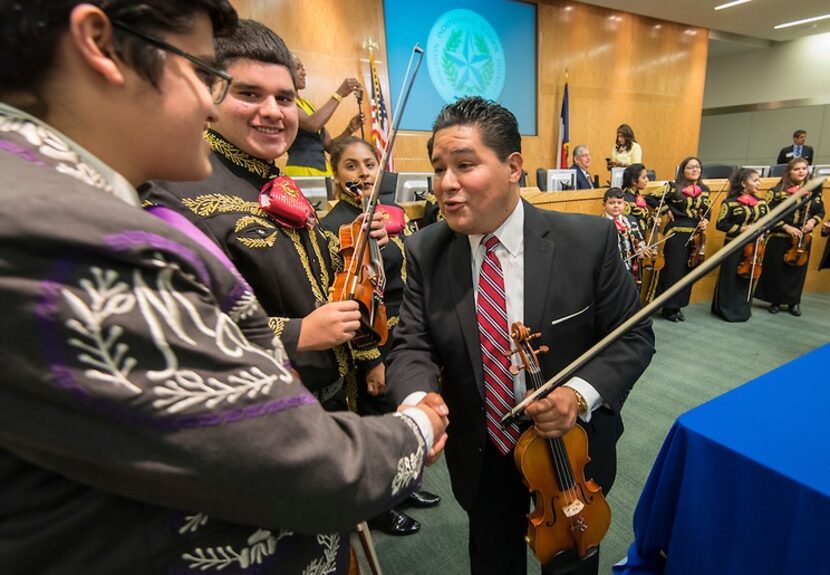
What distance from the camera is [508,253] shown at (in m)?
1.20

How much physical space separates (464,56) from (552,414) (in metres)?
7.10

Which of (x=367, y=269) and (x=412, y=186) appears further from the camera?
(x=412, y=186)

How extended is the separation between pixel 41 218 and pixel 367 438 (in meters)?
0.38

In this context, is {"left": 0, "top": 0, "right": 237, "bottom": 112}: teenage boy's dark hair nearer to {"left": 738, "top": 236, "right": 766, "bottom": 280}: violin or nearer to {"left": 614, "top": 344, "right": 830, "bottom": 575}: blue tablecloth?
{"left": 614, "top": 344, "right": 830, "bottom": 575}: blue tablecloth

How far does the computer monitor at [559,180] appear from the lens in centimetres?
459

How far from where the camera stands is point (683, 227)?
4.64 meters

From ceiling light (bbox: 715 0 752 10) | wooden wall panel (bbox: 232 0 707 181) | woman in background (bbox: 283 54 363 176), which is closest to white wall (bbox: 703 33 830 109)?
wooden wall panel (bbox: 232 0 707 181)

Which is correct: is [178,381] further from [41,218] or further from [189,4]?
[189,4]

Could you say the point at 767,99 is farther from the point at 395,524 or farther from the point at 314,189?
the point at 395,524

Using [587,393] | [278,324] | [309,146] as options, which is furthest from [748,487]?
[309,146]

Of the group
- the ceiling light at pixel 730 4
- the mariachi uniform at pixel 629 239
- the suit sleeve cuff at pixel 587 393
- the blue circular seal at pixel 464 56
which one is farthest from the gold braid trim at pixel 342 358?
the ceiling light at pixel 730 4

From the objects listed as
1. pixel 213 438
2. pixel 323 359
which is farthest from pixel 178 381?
pixel 323 359

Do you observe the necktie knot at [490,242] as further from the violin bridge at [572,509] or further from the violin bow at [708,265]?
the violin bridge at [572,509]

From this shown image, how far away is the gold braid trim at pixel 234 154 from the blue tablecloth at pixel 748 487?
4.68 feet
